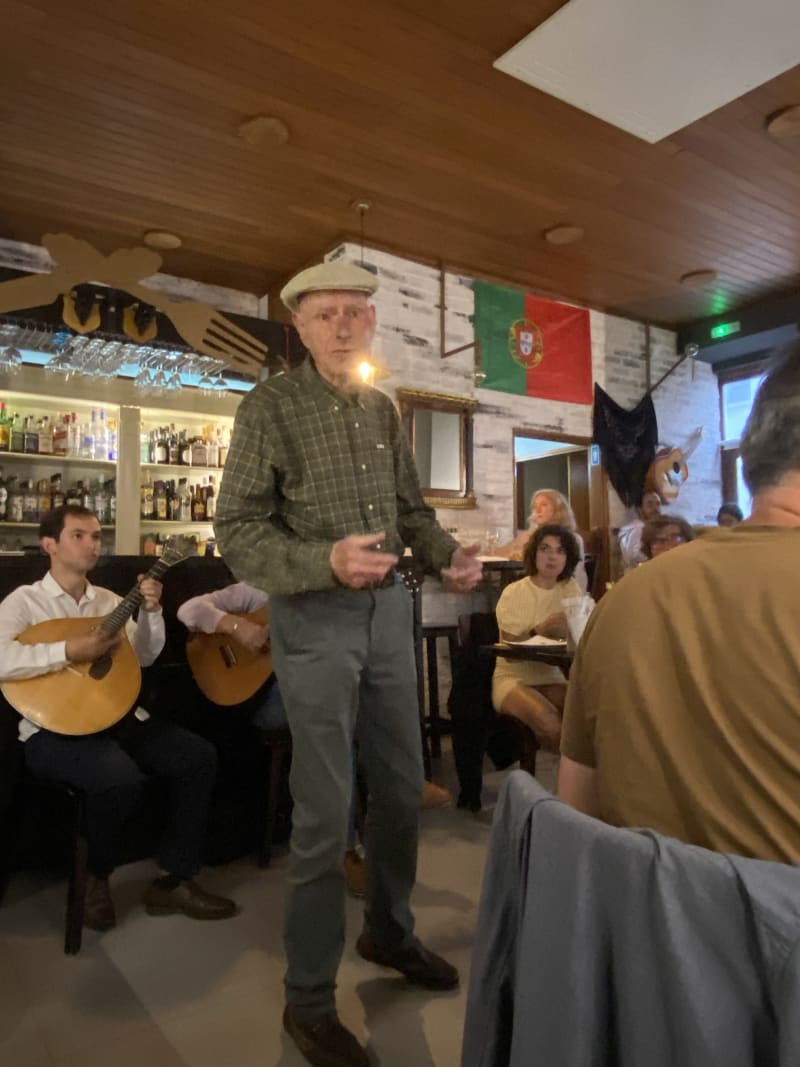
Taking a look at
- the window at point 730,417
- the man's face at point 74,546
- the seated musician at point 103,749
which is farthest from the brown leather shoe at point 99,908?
the window at point 730,417

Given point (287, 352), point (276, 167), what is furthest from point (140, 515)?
point (276, 167)

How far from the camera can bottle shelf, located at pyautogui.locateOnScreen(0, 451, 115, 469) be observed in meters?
4.70

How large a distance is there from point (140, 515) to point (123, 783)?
298 cm

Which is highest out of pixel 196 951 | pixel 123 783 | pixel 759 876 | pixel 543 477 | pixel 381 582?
pixel 543 477

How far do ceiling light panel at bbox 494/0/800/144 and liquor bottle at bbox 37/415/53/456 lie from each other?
11.0ft

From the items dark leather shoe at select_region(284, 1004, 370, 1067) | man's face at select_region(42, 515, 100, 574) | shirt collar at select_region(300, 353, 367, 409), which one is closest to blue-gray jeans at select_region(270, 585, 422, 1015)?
dark leather shoe at select_region(284, 1004, 370, 1067)

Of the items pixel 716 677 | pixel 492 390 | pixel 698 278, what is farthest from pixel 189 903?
pixel 698 278

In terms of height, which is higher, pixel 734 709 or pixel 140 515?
pixel 140 515

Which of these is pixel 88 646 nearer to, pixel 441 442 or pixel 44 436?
pixel 44 436

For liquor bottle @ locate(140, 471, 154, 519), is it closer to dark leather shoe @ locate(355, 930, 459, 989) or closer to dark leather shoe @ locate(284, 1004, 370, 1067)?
dark leather shoe @ locate(355, 930, 459, 989)

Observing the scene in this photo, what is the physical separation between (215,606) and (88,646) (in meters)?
0.63

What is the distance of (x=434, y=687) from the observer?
14.6ft

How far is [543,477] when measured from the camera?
784 cm

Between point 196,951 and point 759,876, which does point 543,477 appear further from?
point 759,876
